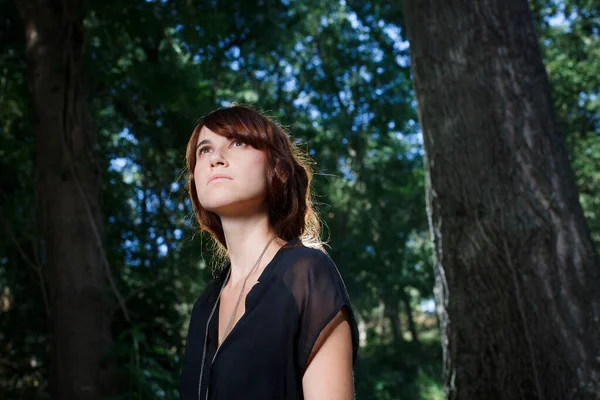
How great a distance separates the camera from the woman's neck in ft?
5.54

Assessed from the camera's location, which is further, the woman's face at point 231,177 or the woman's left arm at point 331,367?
the woman's face at point 231,177

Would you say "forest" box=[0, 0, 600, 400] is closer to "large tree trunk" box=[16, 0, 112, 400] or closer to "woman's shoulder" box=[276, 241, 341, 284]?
"large tree trunk" box=[16, 0, 112, 400]

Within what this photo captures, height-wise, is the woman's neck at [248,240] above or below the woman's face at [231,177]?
below

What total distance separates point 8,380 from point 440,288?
4.83m

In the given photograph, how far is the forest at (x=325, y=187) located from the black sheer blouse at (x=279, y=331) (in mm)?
715

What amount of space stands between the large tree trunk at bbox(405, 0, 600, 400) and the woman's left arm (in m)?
1.73

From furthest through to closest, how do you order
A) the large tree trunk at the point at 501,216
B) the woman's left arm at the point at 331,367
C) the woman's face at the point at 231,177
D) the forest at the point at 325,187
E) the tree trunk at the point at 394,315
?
the tree trunk at the point at 394,315 < the forest at the point at 325,187 < the large tree trunk at the point at 501,216 < the woman's face at the point at 231,177 < the woman's left arm at the point at 331,367

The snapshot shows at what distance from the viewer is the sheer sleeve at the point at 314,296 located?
1418mm

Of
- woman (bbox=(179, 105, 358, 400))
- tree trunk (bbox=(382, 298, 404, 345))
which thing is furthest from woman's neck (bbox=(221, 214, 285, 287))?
tree trunk (bbox=(382, 298, 404, 345))

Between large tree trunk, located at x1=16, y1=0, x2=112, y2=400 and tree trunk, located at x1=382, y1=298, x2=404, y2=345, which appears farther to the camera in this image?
tree trunk, located at x1=382, y1=298, x2=404, y2=345

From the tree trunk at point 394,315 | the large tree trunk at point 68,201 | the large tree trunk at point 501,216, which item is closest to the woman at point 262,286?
the large tree trunk at point 501,216

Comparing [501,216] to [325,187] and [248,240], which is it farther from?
[325,187]

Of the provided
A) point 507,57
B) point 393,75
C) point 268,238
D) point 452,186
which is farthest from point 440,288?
point 393,75

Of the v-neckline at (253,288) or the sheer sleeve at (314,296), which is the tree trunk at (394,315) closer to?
the v-neckline at (253,288)
